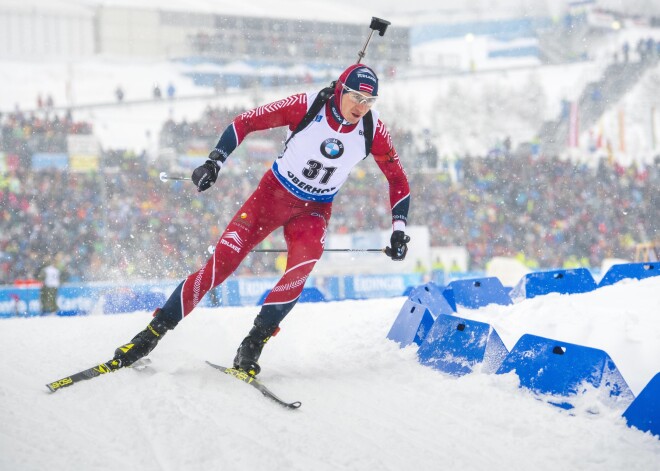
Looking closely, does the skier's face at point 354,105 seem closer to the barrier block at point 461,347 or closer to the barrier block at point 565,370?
the barrier block at point 461,347

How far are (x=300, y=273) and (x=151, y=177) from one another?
49.3ft

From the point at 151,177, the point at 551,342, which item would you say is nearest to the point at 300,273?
the point at 551,342

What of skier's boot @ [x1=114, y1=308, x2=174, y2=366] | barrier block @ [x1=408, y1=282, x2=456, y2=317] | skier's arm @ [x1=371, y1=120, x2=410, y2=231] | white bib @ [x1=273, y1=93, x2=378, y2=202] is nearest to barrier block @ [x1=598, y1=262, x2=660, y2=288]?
barrier block @ [x1=408, y1=282, x2=456, y2=317]

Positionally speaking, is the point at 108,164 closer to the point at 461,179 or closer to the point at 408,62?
the point at 461,179

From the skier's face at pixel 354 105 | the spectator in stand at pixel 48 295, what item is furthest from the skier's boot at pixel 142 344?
the spectator in stand at pixel 48 295

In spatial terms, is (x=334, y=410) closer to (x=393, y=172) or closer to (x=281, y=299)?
(x=281, y=299)

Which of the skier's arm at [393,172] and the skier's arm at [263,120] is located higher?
the skier's arm at [263,120]

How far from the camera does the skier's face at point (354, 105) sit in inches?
155

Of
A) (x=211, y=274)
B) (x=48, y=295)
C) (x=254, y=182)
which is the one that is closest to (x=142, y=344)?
(x=211, y=274)

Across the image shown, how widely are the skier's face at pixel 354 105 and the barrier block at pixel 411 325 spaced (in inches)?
56.0

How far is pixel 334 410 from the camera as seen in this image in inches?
129

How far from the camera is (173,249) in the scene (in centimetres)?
1625

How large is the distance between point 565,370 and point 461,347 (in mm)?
794

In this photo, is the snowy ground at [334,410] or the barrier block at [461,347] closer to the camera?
the snowy ground at [334,410]
